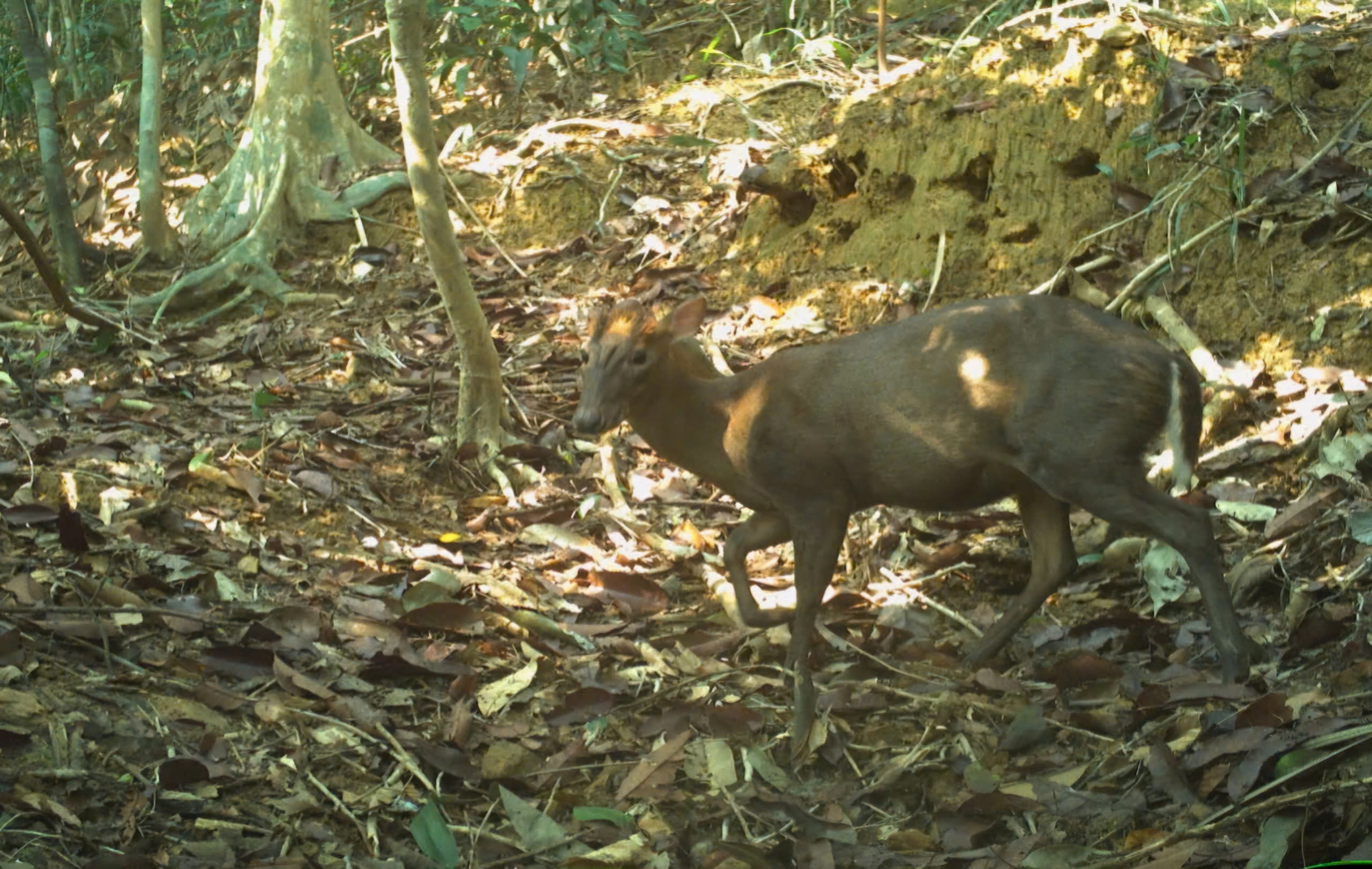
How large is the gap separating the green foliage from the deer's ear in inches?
151

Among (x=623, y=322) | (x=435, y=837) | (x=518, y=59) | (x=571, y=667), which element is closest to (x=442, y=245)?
(x=623, y=322)

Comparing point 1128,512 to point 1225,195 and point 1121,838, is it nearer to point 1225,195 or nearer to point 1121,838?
point 1121,838

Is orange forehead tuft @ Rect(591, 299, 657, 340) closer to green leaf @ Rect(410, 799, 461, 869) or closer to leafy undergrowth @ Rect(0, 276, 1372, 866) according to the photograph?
leafy undergrowth @ Rect(0, 276, 1372, 866)

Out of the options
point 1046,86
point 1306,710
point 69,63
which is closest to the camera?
point 1306,710

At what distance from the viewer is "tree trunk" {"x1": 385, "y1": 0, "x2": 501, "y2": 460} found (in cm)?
702

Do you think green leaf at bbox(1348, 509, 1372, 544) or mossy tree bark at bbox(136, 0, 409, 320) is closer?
green leaf at bbox(1348, 509, 1372, 544)

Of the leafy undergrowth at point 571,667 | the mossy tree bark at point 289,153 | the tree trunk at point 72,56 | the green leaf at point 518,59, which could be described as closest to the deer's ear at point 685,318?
the leafy undergrowth at point 571,667

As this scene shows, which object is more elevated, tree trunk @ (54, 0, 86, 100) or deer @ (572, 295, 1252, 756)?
tree trunk @ (54, 0, 86, 100)

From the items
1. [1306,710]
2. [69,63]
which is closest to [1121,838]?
Answer: [1306,710]

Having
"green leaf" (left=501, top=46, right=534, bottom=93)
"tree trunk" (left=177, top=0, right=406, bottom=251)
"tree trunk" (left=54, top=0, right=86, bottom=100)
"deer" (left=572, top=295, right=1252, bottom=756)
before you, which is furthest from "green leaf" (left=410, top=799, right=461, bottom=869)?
"tree trunk" (left=54, top=0, right=86, bottom=100)

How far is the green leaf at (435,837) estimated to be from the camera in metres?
4.16

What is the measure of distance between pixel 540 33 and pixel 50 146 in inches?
138

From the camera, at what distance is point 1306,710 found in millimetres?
4449

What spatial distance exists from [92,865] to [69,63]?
11540 mm
